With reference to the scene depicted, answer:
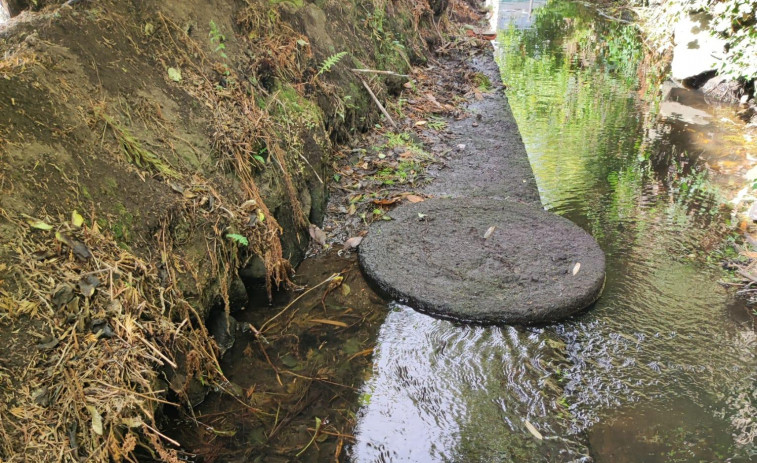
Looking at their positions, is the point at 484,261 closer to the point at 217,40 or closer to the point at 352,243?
the point at 352,243

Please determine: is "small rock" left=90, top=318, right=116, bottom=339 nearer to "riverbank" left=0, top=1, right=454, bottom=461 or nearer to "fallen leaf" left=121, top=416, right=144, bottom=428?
"riverbank" left=0, top=1, right=454, bottom=461

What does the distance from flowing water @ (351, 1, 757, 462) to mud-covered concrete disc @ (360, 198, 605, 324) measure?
0.43ft

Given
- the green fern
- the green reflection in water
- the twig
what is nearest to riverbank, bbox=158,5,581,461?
the twig

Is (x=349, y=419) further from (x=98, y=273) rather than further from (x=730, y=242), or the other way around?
(x=730, y=242)

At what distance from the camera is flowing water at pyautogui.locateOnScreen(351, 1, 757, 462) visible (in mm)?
2441

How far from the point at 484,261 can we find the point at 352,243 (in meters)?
1.01

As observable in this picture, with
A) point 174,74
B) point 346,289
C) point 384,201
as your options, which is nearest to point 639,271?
point 384,201

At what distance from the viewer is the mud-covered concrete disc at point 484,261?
320 centimetres

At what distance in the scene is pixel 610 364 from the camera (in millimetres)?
2893

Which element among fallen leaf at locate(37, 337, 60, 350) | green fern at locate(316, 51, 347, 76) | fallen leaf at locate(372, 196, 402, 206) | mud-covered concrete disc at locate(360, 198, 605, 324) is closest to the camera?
fallen leaf at locate(37, 337, 60, 350)

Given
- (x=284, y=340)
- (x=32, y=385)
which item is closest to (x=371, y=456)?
(x=284, y=340)

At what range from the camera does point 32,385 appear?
1873mm

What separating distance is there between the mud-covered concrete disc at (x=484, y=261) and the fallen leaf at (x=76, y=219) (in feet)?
5.87

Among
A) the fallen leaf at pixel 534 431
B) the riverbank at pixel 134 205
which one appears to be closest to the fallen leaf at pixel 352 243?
the riverbank at pixel 134 205
